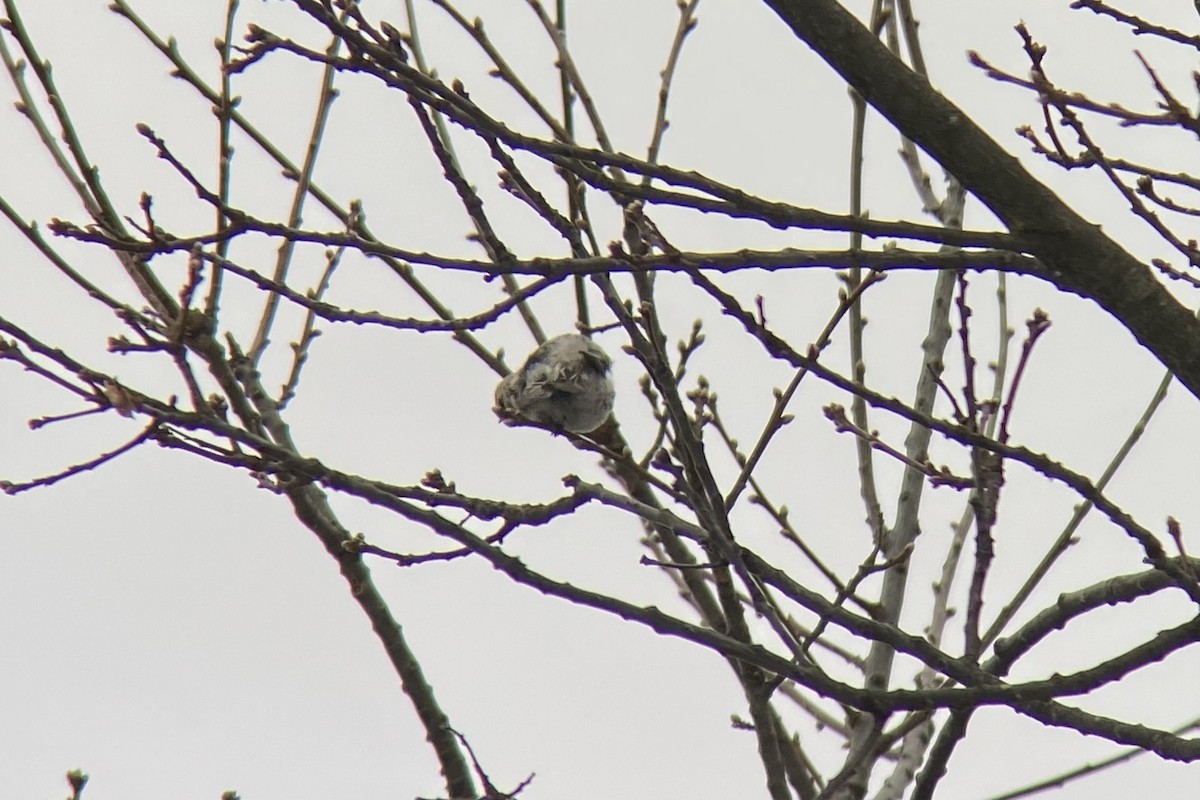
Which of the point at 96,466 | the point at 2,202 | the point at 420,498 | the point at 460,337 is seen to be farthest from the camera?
the point at 460,337

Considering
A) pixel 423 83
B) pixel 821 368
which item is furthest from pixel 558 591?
pixel 423 83

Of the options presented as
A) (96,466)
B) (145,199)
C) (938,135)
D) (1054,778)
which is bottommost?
(1054,778)

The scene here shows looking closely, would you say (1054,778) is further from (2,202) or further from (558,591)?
(2,202)

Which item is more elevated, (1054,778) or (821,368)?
(821,368)

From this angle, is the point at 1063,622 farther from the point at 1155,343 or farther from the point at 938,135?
the point at 938,135

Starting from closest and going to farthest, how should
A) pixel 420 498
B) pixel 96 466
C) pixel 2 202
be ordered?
pixel 420 498 < pixel 96 466 < pixel 2 202

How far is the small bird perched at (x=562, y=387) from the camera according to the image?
13.0 feet

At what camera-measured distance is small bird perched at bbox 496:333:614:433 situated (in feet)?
13.0

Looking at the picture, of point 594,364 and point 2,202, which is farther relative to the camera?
point 594,364

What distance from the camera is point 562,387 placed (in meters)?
3.95

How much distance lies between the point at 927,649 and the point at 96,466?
5.84 feet

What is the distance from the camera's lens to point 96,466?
2611 mm

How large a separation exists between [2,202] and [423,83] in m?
1.79

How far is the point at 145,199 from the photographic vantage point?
252cm
